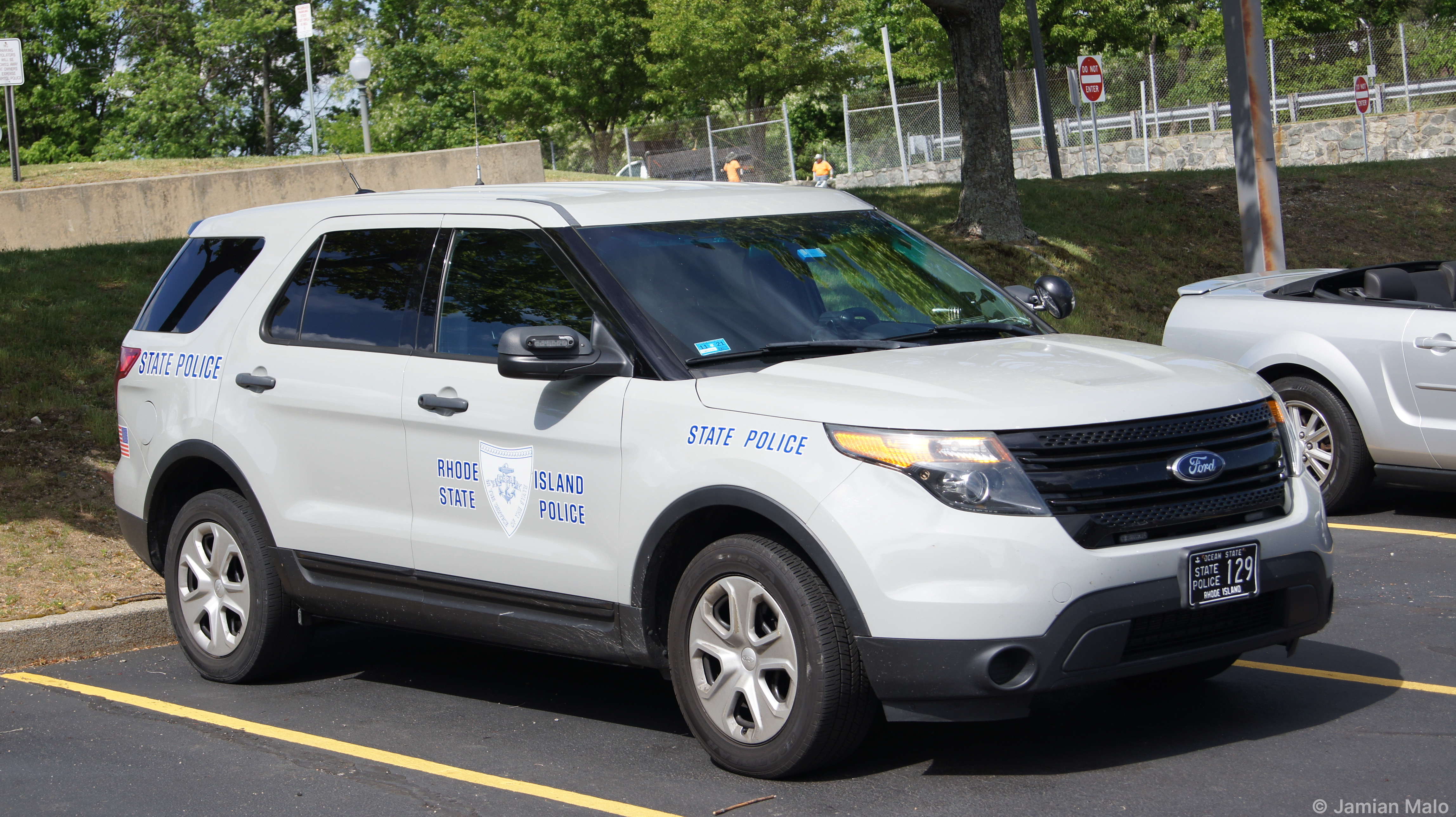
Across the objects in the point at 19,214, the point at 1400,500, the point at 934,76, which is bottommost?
the point at 1400,500

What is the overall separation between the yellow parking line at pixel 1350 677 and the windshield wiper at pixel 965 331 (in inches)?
63.3

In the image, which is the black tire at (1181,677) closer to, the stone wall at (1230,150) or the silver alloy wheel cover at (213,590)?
the silver alloy wheel cover at (213,590)

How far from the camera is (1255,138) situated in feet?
42.0

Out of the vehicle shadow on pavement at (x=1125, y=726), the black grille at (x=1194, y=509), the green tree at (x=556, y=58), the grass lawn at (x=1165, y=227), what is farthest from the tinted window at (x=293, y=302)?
the green tree at (x=556, y=58)

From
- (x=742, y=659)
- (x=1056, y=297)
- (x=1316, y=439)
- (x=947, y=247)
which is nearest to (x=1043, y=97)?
(x=947, y=247)

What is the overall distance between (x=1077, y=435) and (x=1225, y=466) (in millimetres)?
576

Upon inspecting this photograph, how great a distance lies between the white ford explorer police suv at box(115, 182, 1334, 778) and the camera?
433 cm

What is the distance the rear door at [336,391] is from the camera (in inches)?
225

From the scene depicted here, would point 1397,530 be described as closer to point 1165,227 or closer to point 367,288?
point 367,288

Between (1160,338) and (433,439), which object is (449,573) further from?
(1160,338)

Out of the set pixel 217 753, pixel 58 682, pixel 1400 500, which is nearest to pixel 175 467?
pixel 58 682

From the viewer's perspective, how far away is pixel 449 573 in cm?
552

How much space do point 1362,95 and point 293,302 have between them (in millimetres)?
29438

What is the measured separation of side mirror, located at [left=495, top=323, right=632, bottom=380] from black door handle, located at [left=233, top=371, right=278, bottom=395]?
1494mm
